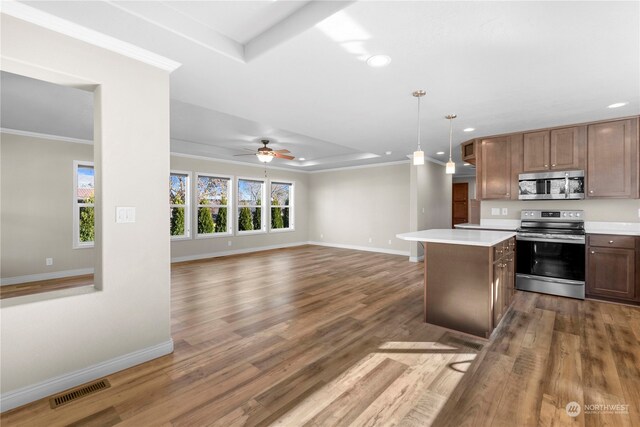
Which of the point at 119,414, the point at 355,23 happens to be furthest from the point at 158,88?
the point at 119,414

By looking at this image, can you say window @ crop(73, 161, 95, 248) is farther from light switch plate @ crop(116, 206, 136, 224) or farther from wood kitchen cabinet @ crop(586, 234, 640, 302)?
wood kitchen cabinet @ crop(586, 234, 640, 302)

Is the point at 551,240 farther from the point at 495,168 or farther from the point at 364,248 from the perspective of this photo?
the point at 364,248

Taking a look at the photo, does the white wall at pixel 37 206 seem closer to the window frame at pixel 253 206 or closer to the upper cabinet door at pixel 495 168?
the window frame at pixel 253 206

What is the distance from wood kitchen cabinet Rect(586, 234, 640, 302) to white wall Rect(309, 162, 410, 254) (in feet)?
12.7

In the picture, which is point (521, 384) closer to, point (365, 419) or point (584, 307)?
point (365, 419)

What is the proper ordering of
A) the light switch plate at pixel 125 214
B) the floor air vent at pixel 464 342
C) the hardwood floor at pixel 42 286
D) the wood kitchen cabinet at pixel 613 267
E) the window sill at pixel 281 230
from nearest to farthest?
the light switch plate at pixel 125 214
the floor air vent at pixel 464 342
the wood kitchen cabinet at pixel 613 267
the hardwood floor at pixel 42 286
the window sill at pixel 281 230

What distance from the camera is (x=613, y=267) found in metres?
3.68

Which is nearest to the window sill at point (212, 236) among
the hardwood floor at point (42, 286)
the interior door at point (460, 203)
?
the hardwood floor at point (42, 286)

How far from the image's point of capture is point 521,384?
6.58 ft

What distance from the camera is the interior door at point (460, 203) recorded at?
10438mm

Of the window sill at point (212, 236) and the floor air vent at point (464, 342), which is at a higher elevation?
the window sill at point (212, 236)

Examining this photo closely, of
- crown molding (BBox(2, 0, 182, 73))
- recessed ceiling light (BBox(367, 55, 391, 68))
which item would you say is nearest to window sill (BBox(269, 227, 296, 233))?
Answer: crown molding (BBox(2, 0, 182, 73))

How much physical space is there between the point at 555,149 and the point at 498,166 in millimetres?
763

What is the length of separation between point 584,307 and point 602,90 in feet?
8.53
